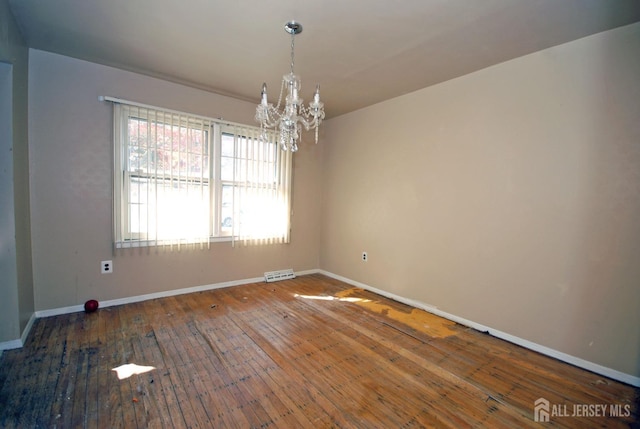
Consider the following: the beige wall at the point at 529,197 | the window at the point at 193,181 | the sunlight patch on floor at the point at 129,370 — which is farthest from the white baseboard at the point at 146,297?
the beige wall at the point at 529,197

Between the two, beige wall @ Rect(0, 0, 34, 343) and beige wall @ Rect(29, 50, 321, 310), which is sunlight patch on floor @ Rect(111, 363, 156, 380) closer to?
beige wall @ Rect(0, 0, 34, 343)

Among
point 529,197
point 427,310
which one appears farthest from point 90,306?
point 529,197

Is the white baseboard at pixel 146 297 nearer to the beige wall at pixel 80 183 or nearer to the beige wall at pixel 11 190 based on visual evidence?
the beige wall at pixel 80 183

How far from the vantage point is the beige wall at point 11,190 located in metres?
2.04

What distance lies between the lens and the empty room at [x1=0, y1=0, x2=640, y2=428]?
1.81m

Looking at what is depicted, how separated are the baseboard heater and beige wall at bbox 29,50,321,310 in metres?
1.09

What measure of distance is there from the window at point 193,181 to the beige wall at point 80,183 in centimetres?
14

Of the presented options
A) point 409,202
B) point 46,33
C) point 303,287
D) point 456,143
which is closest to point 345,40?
point 456,143

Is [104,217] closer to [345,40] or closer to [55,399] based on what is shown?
[55,399]

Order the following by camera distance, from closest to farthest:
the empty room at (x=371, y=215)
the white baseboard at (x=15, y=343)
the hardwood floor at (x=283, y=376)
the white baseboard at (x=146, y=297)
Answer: the hardwood floor at (x=283, y=376)
the empty room at (x=371, y=215)
the white baseboard at (x=15, y=343)
the white baseboard at (x=146, y=297)

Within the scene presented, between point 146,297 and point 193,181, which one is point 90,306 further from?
point 193,181

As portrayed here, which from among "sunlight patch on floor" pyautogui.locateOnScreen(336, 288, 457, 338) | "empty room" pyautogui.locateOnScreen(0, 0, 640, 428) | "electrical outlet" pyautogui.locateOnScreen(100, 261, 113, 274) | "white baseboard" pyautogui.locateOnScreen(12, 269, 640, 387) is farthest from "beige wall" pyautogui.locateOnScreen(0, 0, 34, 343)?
"sunlight patch on floor" pyautogui.locateOnScreen(336, 288, 457, 338)

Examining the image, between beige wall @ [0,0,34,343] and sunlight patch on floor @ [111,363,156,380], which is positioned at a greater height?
beige wall @ [0,0,34,343]

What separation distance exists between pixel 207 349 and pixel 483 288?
2.53 meters
